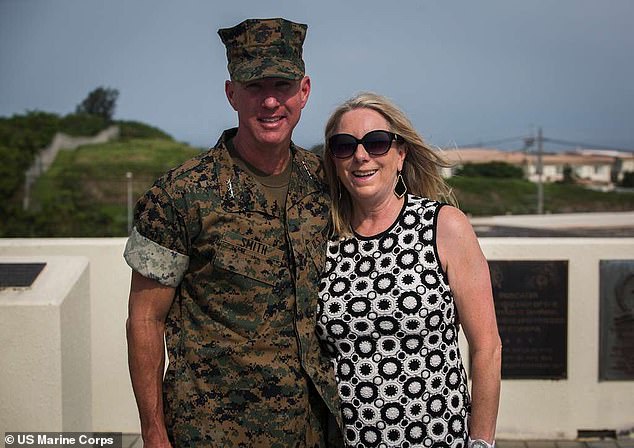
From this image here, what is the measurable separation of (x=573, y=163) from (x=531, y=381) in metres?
31.0

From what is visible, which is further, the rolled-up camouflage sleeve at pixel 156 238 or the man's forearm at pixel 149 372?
the man's forearm at pixel 149 372

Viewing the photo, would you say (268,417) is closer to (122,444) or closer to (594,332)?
(122,444)

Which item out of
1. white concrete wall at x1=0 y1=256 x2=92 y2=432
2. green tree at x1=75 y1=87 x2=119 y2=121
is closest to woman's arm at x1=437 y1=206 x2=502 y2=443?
white concrete wall at x1=0 y1=256 x2=92 y2=432

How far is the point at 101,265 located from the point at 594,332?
3.14 m

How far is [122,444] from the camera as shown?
16.3 feet

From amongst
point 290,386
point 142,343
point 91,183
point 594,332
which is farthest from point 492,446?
point 91,183

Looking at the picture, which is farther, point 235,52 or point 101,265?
point 101,265

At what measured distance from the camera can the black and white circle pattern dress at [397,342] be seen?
2.43m

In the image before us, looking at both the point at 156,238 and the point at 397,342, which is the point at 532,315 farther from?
the point at 156,238

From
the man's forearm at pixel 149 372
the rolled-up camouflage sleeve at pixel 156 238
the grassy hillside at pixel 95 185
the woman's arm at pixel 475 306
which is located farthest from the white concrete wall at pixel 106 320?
the grassy hillside at pixel 95 185

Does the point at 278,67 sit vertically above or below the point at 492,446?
above

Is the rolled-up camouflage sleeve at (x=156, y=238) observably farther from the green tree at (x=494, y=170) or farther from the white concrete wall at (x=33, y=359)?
the green tree at (x=494, y=170)

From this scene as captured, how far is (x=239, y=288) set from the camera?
7.89 feet

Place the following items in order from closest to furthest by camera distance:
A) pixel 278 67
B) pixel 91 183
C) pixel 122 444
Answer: pixel 278 67
pixel 122 444
pixel 91 183
